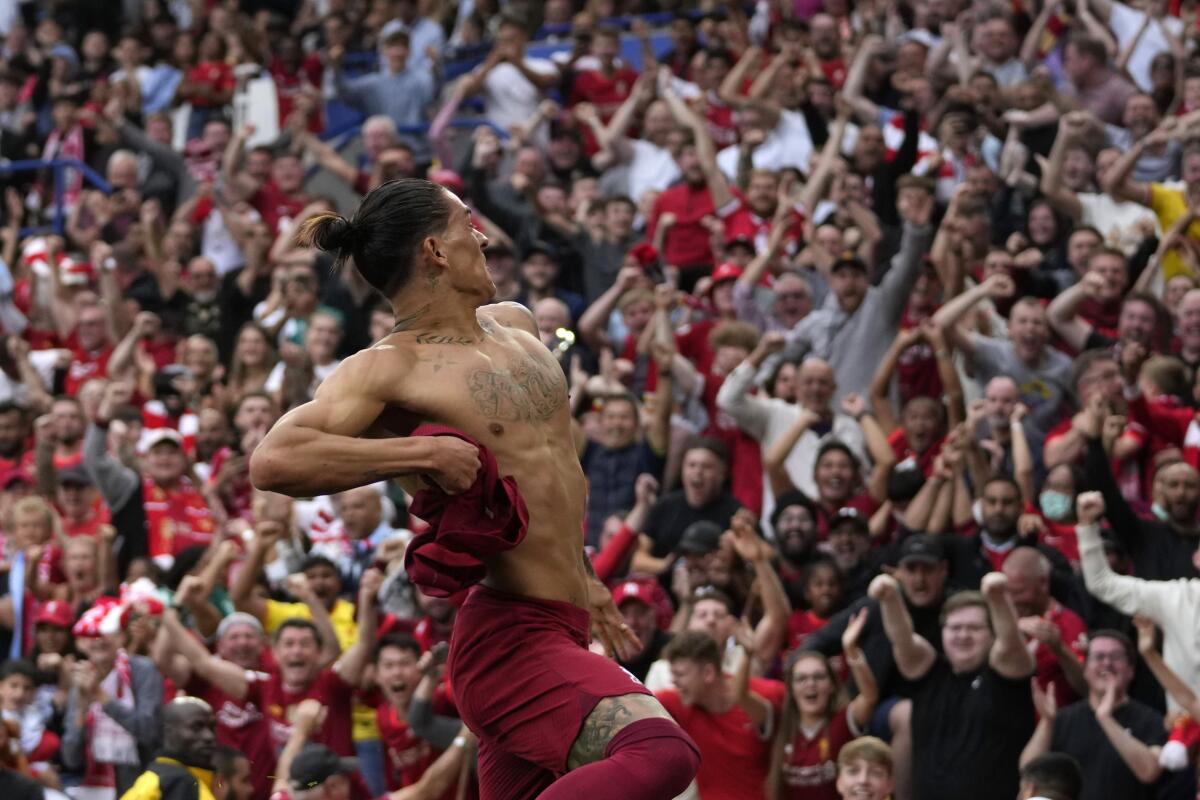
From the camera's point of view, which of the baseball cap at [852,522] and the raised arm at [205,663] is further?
the baseball cap at [852,522]

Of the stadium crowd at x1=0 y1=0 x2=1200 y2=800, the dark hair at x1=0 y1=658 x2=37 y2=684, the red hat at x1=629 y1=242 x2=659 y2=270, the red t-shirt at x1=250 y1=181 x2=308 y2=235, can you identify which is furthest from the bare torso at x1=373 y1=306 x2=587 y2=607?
the red t-shirt at x1=250 y1=181 x2=308 y2=235

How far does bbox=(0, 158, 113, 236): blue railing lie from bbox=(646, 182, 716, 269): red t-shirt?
16.1 ft

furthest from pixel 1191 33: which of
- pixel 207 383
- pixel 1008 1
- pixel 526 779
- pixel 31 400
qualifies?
pixel 526 779

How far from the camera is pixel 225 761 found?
8.48m

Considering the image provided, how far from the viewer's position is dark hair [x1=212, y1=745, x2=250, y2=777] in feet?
27.8

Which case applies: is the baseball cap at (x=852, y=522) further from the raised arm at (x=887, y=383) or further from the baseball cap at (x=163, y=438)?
the baseball cap at (x=163, y=438)

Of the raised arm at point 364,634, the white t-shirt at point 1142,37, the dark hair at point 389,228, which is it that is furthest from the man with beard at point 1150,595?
the white t-shirt at point 1142,37

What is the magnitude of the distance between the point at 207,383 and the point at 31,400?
4.33 ft

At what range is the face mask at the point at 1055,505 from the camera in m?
9.77

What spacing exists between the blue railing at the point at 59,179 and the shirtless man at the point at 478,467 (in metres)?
11.1

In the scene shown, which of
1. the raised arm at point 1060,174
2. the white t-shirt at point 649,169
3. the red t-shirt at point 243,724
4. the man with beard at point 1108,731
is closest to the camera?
the man with beard at point 1108,731

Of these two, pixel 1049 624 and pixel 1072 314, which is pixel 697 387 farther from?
pixel 1049 624

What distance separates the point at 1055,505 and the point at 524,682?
16.0 ft

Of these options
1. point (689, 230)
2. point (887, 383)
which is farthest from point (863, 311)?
point (689, 230)
